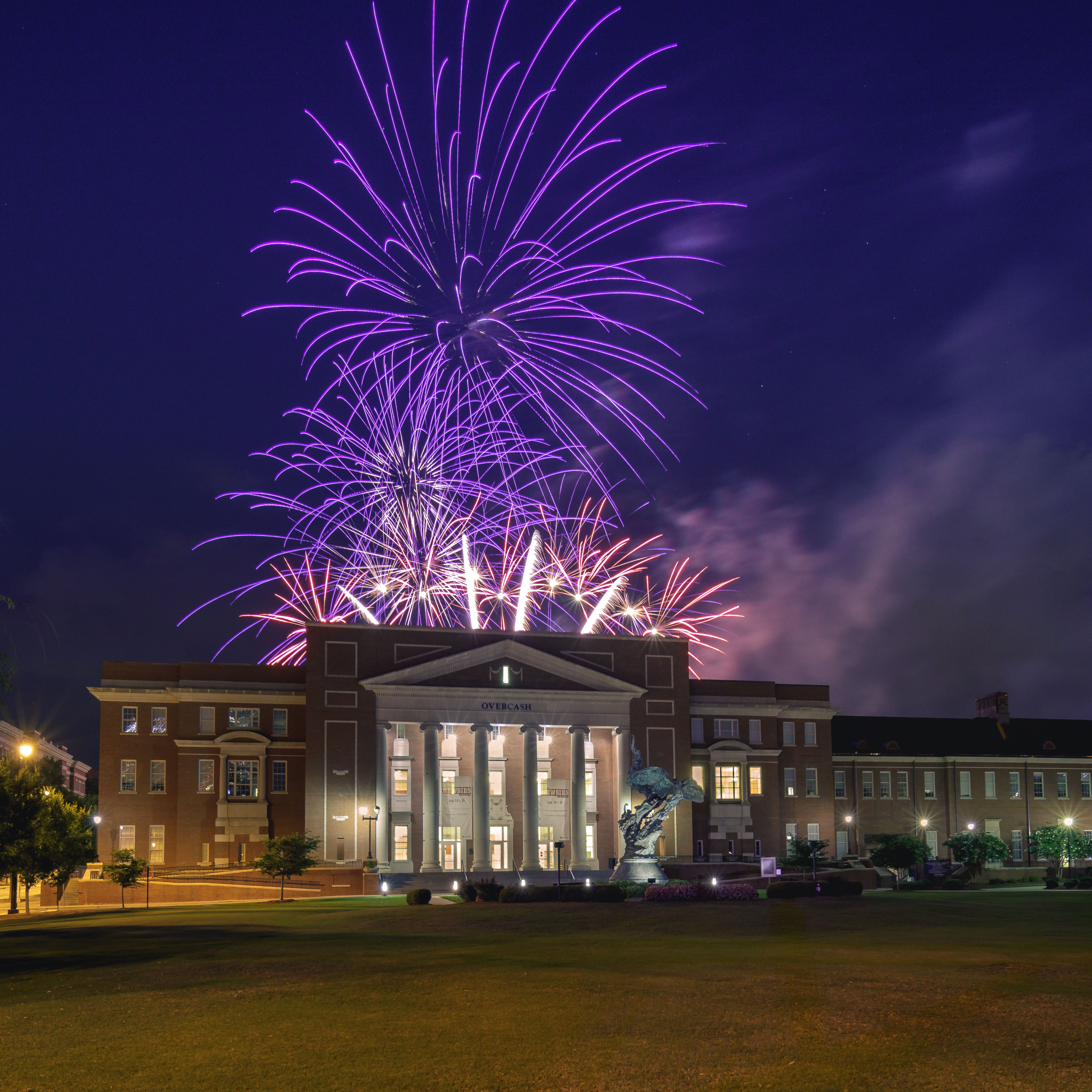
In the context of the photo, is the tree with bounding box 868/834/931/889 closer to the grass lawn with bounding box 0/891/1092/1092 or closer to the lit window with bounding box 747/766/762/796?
the lit window with bounding box 747/766/762/796

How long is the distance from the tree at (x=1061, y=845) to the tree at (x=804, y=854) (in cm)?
1633

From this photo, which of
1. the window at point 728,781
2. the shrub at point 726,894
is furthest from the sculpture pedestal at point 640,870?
the window at point 728,781

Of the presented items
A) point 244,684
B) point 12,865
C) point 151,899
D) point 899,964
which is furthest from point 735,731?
point 899,964

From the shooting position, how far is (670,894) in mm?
52031

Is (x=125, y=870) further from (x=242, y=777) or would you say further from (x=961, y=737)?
(x=961, y=737)

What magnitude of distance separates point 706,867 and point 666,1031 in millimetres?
60024

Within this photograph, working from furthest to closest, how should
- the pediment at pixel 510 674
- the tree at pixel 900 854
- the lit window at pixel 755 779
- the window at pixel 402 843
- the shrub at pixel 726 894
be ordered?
the lit window at pixel 755 779
the pediment at pixel 510 674
the window at pixel 402 843
the tree at pixel 900 854
the shrub at pixel 726 894

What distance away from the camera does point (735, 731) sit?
315 feet

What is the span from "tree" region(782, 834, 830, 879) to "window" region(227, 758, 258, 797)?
37.4 m

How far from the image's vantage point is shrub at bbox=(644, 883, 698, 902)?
2037 inches

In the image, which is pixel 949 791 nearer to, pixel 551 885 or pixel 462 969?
pixel 551 885

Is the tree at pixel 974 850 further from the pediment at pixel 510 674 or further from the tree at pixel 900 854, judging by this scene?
the pediment at pixel 510 674

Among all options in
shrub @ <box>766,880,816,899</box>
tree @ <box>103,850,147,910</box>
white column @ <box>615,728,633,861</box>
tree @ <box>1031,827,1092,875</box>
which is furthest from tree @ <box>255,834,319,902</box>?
tree @ <box>1031,827,1092,875</box>

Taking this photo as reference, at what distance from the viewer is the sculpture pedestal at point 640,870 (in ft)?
215
